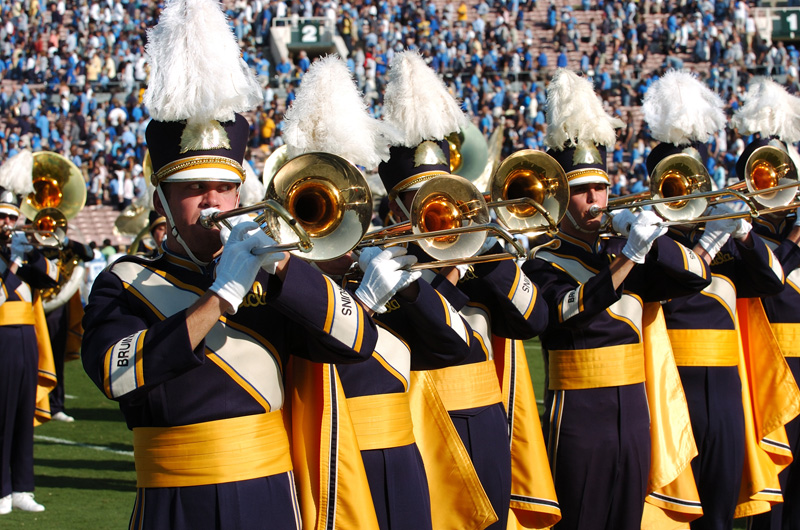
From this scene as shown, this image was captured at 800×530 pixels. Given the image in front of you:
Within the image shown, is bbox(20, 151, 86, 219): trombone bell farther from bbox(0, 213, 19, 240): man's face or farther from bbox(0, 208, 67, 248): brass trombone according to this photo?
bbox(0, 213, 19, 240): man's face

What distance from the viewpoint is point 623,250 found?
4.46 metres

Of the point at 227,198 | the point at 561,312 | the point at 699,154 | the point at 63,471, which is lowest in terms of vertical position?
the point at 63,471

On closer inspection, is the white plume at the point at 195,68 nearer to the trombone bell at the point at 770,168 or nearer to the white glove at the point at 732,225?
the white glove at the point at 732,225

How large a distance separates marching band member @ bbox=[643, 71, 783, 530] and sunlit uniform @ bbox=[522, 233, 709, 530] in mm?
562

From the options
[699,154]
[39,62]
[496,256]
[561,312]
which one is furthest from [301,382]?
[39,62]

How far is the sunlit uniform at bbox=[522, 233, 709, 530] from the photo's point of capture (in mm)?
4684

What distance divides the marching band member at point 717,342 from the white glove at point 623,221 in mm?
661

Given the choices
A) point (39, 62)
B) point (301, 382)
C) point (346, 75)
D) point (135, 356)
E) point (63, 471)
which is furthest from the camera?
point (39, 62)

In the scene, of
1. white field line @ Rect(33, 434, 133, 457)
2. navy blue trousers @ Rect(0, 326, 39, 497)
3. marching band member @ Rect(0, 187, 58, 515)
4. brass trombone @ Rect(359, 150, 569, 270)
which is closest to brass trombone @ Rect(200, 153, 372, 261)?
brass trombone @ Rect(359, 150, 569, 270)

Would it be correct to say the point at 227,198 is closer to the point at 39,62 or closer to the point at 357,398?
the point at 357,398

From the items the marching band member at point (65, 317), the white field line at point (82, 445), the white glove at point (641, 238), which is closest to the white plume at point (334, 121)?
the white glove at point (641, 238)

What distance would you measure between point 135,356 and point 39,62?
30.9 metres

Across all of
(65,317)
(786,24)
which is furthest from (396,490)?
(786,24)

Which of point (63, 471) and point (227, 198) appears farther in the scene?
point (63, 471)
